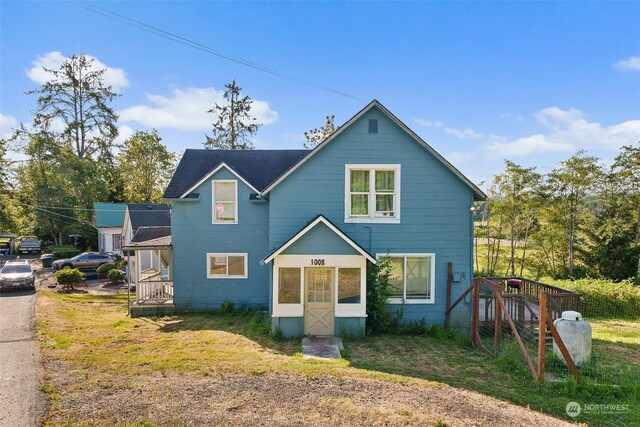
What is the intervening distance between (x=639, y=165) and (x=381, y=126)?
22.1 m

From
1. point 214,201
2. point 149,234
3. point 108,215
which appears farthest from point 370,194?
point 108,215

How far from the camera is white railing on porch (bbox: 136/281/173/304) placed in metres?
15.2

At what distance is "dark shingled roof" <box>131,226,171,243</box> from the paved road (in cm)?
470

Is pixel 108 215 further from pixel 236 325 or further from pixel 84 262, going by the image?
pixel 236 325

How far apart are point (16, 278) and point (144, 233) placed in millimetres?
7894

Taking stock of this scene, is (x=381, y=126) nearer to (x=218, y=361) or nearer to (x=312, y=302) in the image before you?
(x=312, y=302)

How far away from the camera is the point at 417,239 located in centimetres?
1222

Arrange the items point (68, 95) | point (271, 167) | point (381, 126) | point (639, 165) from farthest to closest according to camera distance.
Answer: point (68, 95), point (639, 165), point (271, 167), point (381, 126)

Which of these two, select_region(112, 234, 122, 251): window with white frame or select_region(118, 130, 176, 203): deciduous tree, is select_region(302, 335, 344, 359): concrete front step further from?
select_region(118, 130, 176, 203): deciduous tree

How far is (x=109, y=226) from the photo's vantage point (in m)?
32.5

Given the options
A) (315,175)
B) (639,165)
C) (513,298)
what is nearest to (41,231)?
(315,175)

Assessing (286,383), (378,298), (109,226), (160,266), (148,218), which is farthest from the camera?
(109,226)

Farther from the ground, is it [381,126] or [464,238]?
[381,126]

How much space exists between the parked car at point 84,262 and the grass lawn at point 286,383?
52.4ft
